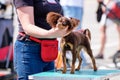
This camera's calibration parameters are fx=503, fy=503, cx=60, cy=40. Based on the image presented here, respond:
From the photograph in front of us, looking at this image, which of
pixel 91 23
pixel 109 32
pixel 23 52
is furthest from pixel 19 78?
pixel 91 23

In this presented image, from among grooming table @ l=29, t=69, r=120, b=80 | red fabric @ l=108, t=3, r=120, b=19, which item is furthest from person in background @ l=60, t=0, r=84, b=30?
grooming table @ l=29, t=69, r=120, b=80

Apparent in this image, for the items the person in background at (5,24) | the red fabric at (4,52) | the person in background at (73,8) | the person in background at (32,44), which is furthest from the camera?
the red fabric at (4,52)

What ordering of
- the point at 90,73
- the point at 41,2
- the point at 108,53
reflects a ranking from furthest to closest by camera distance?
the point at 108,53 → the point at 41,2 → the point at 90,73

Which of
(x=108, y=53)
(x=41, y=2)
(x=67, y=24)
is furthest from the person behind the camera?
(x=108, y=53)

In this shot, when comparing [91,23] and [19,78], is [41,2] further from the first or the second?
[91,23]

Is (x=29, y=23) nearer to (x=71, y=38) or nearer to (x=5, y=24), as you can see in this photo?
(x=71, y=38)

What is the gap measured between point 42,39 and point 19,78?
342mm

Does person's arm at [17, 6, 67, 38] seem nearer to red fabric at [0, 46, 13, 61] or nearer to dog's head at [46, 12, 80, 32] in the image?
dog's head at [46, 12, 80, 32]

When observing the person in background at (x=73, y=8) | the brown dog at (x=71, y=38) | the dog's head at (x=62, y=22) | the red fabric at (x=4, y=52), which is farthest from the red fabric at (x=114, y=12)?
the dog's head at (x=62, y=22)

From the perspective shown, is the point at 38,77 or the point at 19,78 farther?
the point at 19,78

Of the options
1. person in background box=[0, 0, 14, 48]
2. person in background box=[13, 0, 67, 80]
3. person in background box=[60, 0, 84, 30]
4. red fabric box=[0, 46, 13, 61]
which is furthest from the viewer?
red fabric box=[0, 46, 13, 61]

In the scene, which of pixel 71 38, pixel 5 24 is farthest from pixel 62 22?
pixel 5 24

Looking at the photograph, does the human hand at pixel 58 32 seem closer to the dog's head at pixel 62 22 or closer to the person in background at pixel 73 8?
the dog's head at pixel 62 22

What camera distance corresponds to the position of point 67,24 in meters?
3.25
